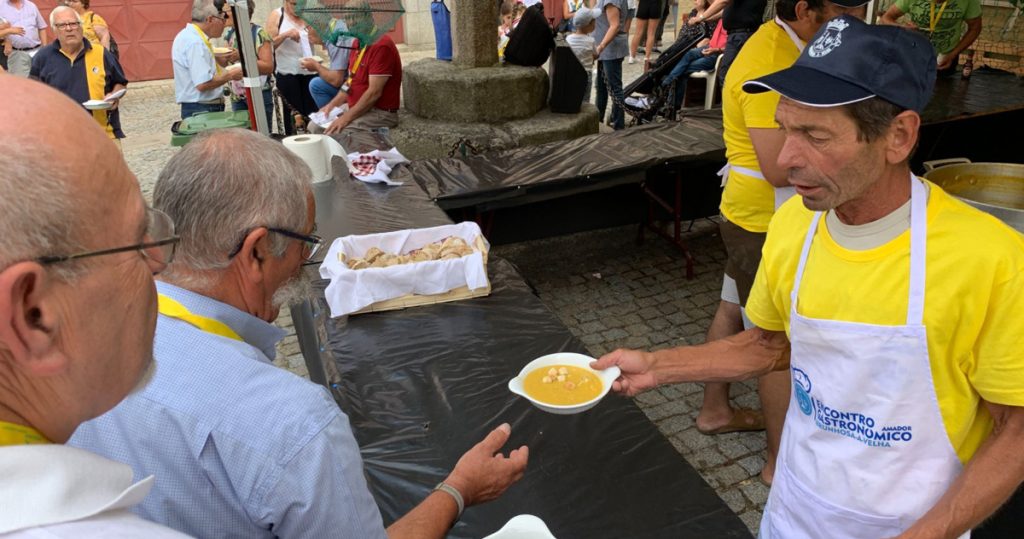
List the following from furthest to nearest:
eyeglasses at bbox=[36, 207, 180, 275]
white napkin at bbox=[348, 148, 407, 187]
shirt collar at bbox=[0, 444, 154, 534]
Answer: white napkin at bbox=[348, 148, 407, 187]
eyeglasses at bbox=[36, 207, 180, 275]
shirt collar at bbox=[0, 444, 154, 534]

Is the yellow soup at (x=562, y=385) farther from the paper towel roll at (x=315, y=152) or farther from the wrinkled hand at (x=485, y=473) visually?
the paper towel roll at (x=315, y=152)

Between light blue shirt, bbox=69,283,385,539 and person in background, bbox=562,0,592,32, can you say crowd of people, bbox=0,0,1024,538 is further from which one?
person in background, bbox=562,0,592,32

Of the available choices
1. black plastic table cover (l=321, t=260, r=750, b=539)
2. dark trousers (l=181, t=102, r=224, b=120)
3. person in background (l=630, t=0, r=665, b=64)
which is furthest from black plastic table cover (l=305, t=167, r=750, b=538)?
person in background (l=630, t=0, r=665, b=64)

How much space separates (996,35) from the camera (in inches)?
345

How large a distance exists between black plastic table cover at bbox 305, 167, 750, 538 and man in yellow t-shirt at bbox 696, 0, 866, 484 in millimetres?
1002

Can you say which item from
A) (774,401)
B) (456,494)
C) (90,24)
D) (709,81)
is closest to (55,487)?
(456,494)

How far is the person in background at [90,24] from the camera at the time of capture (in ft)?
26.3

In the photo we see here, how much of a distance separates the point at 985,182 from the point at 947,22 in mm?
4702

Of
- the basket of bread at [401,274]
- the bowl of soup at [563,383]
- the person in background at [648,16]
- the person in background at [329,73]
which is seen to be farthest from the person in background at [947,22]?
the bowl of soup at [563,383]

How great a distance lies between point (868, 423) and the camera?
153 centimetres

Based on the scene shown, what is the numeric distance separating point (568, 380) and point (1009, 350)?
3.39 ft

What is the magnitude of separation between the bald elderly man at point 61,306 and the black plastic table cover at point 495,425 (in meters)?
1.09

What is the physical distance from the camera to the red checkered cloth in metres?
4.26

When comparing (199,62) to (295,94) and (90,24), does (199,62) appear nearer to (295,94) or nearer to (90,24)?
(295,94)
